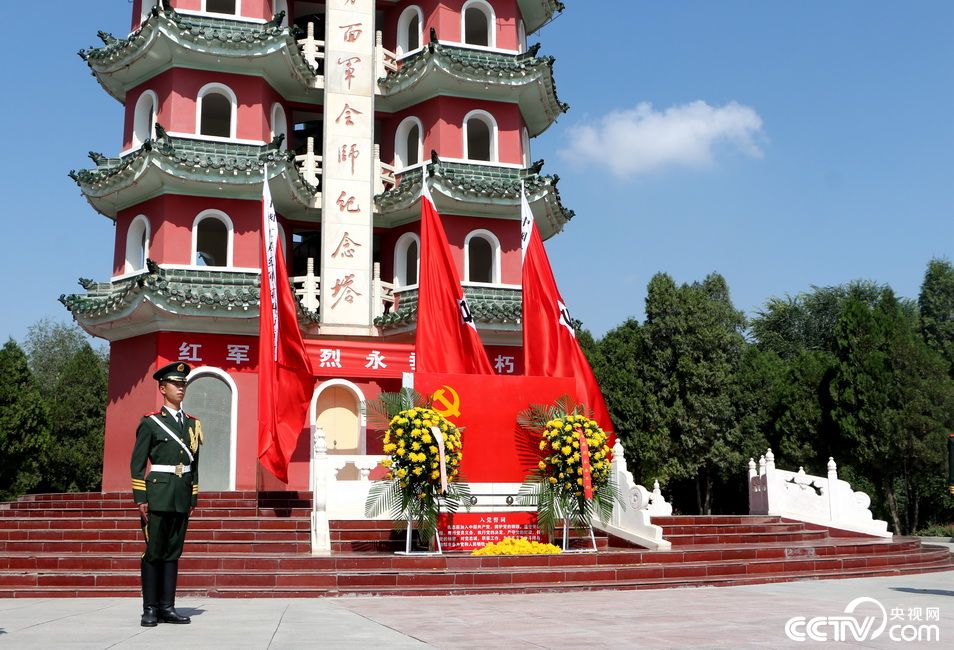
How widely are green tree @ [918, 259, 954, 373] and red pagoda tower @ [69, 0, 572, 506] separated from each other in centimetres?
2695

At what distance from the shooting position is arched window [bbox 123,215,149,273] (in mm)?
20359

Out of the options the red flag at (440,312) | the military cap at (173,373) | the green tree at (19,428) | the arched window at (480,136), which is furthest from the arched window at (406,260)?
the green tree at (19,428)

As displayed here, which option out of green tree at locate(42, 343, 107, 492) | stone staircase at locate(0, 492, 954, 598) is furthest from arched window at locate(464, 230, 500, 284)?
green tree at locate(42, 343, 107, 492)

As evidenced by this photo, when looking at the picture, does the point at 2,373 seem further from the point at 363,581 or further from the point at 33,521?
the point at 363,581

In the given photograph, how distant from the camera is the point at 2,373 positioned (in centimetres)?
3180

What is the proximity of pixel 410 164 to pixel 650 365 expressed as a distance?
1287cm

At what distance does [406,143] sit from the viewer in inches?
893

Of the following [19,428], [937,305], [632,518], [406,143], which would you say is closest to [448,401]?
[632,518]

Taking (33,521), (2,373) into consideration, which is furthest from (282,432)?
(2,373)

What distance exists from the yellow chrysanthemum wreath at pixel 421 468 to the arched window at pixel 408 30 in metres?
12.9

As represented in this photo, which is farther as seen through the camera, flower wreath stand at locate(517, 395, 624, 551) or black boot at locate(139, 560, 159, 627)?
flower wreath stand at locate(517, 395, 624, 551)

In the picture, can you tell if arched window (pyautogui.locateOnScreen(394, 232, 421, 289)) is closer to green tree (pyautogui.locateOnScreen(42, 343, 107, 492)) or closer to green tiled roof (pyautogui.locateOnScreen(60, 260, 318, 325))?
green tiled roof (pyautogui.locateOnScreen(60, 260, 318, 325))

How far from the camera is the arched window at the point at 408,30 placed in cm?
2302

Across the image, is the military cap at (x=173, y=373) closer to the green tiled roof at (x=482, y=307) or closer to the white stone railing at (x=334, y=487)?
the white stone railing at (x=334, y=487)
